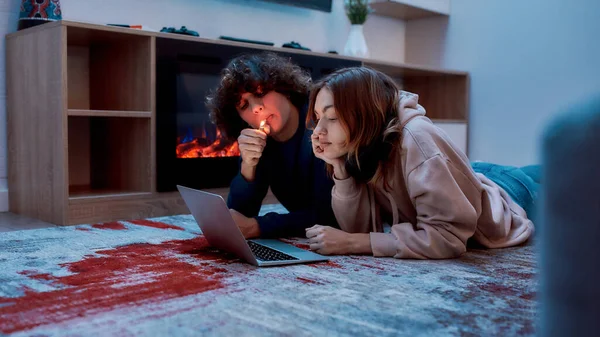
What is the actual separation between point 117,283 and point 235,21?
2107mm

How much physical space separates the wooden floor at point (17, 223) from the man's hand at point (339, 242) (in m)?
1.06

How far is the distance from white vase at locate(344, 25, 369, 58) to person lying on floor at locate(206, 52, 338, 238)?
160 centimetres

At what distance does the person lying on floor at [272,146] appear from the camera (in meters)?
1.72

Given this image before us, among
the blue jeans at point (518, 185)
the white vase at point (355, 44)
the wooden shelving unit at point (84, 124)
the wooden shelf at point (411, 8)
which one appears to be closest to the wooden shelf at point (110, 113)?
the wooden shelving unit at point (84, 124)

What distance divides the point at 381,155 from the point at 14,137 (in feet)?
5.27

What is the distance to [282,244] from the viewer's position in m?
1.69

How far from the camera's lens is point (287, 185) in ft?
6.00

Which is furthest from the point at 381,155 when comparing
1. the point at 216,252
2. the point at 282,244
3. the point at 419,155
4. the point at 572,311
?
the point at 572,311

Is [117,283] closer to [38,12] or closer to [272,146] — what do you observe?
[272,146]

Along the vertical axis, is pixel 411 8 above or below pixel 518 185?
above

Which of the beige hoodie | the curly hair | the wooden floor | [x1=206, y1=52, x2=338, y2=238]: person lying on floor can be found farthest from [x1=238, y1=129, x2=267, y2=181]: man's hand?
the wooden floor

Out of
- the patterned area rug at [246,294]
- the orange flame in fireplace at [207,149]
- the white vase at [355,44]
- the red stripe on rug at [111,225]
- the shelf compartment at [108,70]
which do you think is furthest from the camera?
the white vase at [355,44]

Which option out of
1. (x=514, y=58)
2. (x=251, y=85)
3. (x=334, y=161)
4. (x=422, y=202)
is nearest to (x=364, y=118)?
(x=334, y=161)

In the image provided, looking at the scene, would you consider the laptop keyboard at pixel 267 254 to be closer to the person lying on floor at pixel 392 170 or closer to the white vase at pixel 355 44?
the person lying on floor at pixel 392 170
